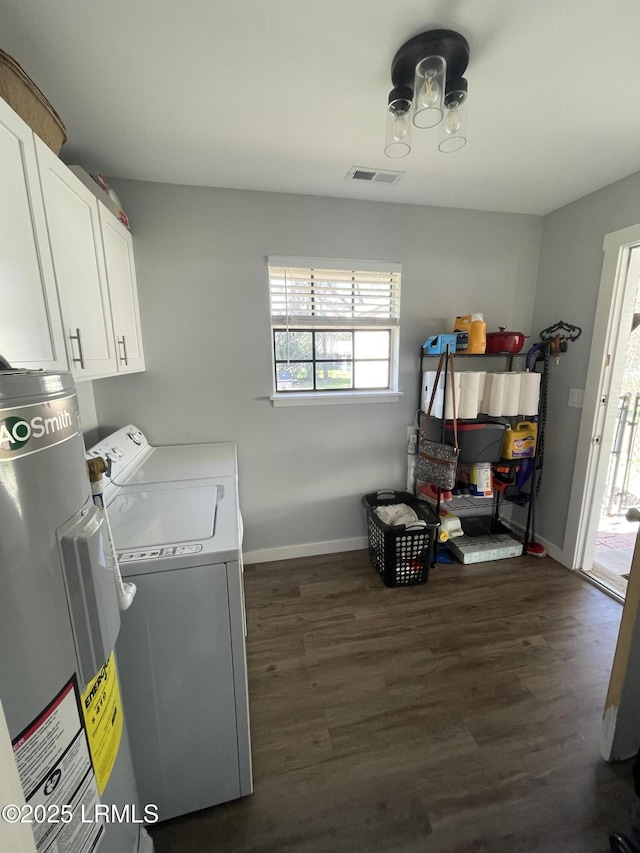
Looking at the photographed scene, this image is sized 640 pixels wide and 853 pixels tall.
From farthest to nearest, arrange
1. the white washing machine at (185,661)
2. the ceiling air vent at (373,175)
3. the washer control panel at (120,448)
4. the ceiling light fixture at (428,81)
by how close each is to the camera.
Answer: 1. the ceiling air vent at (373,175)
2. the washer control panel at (120,448)
3. the ceiling light fixture at (428,81)
4. the white washing machine at (185,661)

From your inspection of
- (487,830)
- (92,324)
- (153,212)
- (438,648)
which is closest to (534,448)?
(438,648)

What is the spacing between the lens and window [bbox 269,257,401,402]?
220cm

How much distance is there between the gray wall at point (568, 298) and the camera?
2021mm

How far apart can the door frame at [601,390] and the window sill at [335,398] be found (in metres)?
1.23

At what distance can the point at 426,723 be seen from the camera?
1.37 metres

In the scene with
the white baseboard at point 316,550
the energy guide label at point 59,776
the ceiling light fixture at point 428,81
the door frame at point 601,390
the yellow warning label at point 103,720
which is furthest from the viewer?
the white baseboard at point 316,550

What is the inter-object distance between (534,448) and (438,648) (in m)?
1.48

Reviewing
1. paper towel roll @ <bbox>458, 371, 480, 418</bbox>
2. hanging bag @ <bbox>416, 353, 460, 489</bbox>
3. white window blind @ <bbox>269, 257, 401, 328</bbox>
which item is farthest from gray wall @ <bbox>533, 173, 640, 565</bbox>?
white window blind @ <bbox>269, 257, 401, 328</bbox>

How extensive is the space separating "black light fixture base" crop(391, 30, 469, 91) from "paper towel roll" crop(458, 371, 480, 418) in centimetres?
141

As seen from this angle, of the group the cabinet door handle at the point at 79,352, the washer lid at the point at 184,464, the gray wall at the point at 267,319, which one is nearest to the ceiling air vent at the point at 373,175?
the gray wall at the point at 267,319

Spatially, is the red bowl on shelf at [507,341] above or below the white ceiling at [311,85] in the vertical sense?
below

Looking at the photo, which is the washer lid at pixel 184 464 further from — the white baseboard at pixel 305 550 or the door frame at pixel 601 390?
the door frame at pixel 601 390

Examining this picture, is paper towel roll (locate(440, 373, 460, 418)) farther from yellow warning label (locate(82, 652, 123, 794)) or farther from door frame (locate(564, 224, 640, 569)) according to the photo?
yellow warning label (locate(82, 652, 123, 794))

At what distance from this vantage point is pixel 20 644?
50 cm
